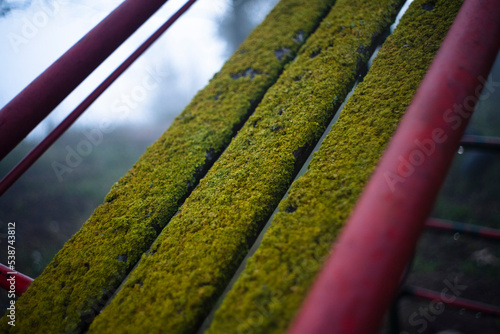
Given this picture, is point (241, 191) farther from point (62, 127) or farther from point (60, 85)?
point (62, 127)

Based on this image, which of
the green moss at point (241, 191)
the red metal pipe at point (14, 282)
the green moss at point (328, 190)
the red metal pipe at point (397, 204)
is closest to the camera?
the red metal pipe at point (397, 204)

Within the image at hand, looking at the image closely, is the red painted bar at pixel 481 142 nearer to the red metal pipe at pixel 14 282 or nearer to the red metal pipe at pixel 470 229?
the red metal pipe at pixel 470 229

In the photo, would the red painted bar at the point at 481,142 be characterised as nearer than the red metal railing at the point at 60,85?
No

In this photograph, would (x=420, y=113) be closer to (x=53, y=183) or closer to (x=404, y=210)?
(x=404, y=210)

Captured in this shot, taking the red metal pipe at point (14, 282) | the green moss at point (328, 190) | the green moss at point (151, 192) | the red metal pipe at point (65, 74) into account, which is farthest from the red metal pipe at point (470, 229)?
the red metal pipe at point (14, 282)

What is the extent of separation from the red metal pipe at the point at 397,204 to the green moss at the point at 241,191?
69 centimetres

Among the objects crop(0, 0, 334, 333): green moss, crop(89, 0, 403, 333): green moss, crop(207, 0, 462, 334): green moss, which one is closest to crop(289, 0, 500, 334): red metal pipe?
crop(207, 0, 462, 334): green moss

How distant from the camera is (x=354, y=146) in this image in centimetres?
144

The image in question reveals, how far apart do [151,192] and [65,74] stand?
2.35ft

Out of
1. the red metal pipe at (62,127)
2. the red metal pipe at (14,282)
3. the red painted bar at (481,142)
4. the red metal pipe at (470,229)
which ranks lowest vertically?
the red metal pipe at (14,282)

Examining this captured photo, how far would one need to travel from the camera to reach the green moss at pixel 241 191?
4.14ft

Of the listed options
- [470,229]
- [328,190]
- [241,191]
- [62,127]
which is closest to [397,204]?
[328,190]

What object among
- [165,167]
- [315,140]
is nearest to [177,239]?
[165,167]

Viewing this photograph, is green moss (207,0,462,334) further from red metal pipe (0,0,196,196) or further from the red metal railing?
red metal pipe (0,0,196,196)
